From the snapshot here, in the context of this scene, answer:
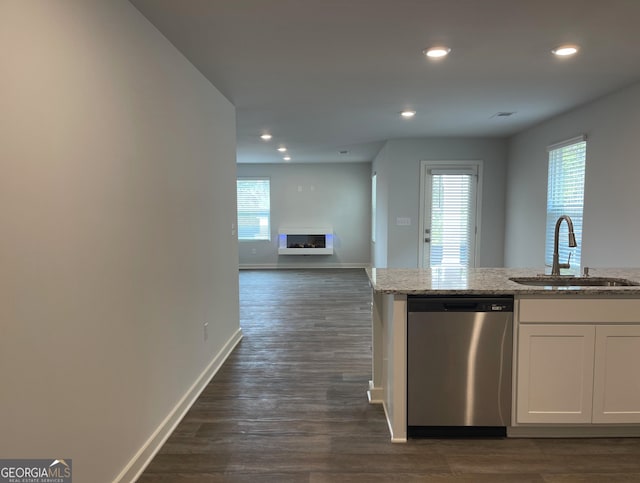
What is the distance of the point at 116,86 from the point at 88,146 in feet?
1.31

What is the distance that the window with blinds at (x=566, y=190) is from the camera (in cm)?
Answer: 411

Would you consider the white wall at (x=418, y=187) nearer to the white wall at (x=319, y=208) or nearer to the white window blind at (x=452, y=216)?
the white window blind at (x=452, y=216)

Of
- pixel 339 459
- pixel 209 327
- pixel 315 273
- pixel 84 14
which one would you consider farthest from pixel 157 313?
pixel 315 273

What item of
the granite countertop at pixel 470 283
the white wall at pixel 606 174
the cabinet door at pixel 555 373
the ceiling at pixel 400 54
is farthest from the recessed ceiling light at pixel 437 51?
the white wall at pixel 606 174

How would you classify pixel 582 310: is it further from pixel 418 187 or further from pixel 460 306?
pixel 418 187

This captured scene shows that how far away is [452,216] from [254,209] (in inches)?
191

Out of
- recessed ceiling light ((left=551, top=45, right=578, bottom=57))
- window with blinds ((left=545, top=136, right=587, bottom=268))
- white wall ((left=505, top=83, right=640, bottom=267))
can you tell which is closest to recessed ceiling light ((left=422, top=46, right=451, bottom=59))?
recessed ceiling light ((left=551, top=45, right=578, bottom=57))

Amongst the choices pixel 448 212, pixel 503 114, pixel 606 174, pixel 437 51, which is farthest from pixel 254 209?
pixel 437 51

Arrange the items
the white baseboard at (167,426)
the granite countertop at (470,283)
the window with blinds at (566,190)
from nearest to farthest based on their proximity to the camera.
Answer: the white baseboard at (167,426) < the granite countertop at (470,283) < the window with blinds at (566,190)

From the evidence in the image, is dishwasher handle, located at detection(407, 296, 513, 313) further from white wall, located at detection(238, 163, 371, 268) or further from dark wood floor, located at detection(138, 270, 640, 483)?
white wall, located at detection(238, 163, 371, 268)

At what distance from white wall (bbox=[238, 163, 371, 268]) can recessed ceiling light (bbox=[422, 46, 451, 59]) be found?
6.65 metres

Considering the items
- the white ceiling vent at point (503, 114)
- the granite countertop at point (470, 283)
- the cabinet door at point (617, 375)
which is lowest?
the cabinet door at point (617, 375)

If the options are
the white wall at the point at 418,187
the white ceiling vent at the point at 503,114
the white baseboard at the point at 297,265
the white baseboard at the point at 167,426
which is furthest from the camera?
the white baseboard at the point at 297,265

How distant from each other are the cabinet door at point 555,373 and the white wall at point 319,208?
7.13 meters
